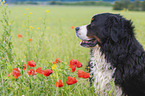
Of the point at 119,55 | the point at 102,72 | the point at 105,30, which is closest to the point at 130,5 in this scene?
the point at 105,30

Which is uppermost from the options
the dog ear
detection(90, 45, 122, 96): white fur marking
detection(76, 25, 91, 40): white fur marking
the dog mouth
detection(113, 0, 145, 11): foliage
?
detection(113, 0, 145, 11): foliage

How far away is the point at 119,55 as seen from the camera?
257 cm

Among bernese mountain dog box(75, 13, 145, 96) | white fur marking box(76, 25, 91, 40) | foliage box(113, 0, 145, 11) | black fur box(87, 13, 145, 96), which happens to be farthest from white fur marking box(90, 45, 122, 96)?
foliage box(113, 0, 145, 11)

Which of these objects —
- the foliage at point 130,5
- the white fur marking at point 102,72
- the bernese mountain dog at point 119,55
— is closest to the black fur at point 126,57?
the bernese mountain dog at point 119,55

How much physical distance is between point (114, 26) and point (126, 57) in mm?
517

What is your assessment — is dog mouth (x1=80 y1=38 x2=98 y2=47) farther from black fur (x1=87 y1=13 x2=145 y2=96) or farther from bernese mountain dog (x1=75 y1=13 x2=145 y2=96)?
black fur (x1=87 y1=13 x2=145 y2=96)

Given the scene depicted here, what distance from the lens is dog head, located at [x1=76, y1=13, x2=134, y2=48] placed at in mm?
2600

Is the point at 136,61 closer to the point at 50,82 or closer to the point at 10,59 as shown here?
the point at 50,82

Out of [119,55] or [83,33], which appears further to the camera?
[83,33]

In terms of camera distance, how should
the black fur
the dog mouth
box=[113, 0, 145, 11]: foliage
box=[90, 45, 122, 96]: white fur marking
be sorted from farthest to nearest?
box=[113, 0, 145, 11]: foliage, the dog mouth, box=[90, 45, 122, 96]: white fur marking, the black fur

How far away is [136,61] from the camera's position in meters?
2.57

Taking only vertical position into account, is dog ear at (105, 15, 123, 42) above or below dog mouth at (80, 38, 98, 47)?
above

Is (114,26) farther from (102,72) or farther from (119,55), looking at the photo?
(102,72)

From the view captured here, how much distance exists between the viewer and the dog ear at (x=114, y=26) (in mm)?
2573
